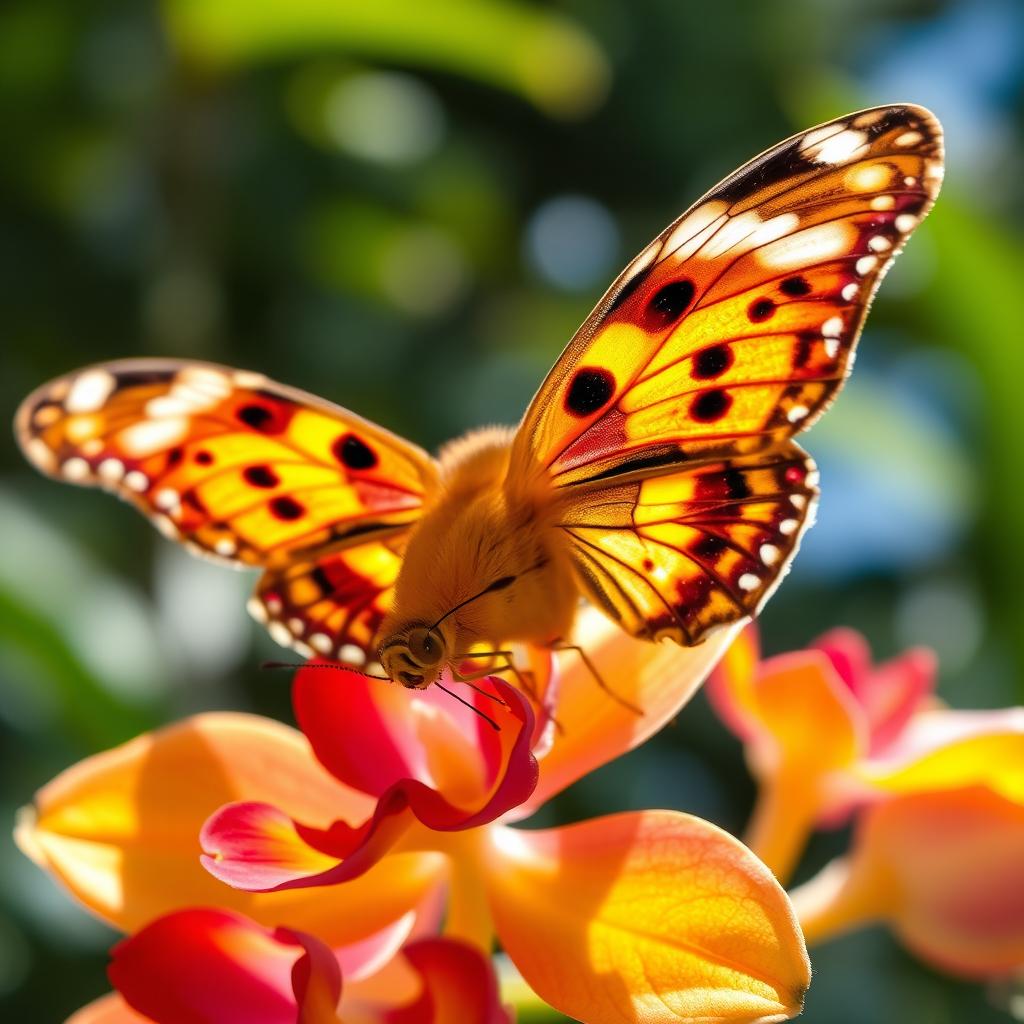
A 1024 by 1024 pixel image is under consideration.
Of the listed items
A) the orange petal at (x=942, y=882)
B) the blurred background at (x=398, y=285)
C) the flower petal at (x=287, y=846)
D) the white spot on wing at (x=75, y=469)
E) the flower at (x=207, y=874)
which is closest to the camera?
the flower petal at (x=287, y=846)

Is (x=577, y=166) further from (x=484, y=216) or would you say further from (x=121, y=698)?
(x=121, y=698)

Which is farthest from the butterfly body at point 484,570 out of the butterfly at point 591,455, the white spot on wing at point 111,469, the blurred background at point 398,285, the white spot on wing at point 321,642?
the blurred background at point 398,285

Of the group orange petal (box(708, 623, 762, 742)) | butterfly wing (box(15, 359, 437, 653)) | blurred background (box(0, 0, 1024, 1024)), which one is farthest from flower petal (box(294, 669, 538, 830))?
A: blurred background (box(0, 0, 1024, 1024))

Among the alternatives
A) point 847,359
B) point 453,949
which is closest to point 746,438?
point 847,359

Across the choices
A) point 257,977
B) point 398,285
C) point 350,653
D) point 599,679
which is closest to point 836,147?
point 599,679

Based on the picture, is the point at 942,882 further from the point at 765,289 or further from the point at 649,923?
the point at 765,289

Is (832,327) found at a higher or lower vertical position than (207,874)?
higher

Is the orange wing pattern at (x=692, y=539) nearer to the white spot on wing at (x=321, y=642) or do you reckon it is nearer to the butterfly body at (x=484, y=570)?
the butterfly body at (x=484, y=570)
